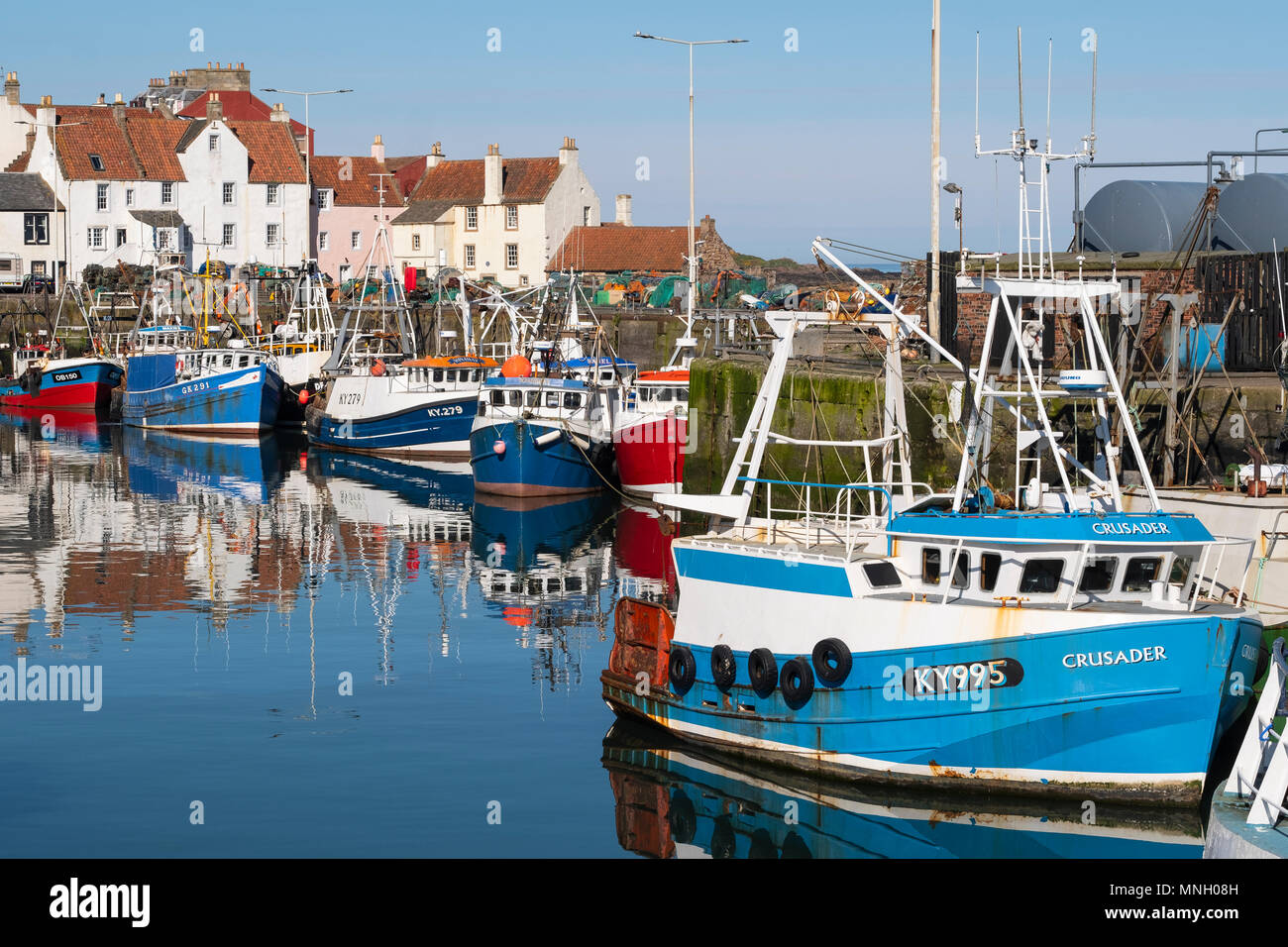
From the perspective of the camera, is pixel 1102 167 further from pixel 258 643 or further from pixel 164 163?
pixel 164 163

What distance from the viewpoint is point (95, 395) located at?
66.6m

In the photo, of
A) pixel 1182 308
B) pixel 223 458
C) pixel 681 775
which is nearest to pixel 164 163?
pixel 223 458

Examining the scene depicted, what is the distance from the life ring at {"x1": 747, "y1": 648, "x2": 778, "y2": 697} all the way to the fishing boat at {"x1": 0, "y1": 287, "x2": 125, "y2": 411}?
54485 millimetres

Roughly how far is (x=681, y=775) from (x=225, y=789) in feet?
16.0

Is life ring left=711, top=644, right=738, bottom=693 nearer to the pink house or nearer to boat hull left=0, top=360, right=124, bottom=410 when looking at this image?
boat hull left=0, top=360, right=124, bottom=410

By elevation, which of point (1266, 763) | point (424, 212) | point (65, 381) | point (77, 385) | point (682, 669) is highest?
point (424, 212)

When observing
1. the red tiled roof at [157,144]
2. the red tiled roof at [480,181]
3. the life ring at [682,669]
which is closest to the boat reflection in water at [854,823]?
the life ring at [682,669]

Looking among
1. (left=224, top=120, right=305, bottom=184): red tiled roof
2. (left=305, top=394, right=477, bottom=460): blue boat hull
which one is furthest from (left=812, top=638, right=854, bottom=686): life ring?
(left=224, top=120, right=305, bottom=184): red tiled roof

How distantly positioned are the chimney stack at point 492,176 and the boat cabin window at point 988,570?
67002mm

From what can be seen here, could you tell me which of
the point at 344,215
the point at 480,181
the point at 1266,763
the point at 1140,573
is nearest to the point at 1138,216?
the point at 1140,573

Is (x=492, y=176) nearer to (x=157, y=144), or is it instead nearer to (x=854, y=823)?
(x=157, y=144)

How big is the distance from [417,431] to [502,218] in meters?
31.3

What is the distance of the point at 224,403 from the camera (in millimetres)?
58844

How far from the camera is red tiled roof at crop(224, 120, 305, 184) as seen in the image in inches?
3226
